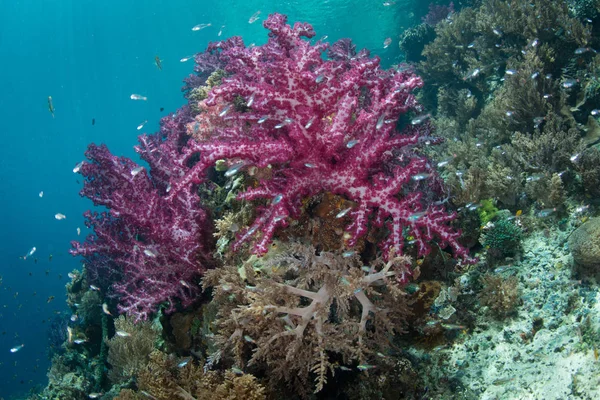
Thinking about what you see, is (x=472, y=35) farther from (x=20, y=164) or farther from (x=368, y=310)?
(x=20, y=164)

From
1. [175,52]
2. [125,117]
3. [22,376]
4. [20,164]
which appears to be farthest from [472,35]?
[125,117]

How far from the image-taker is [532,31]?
8461 mm

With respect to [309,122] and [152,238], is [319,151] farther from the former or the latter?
[152,238]

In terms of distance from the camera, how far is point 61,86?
78.6 m

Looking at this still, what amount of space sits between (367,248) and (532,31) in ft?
26.2

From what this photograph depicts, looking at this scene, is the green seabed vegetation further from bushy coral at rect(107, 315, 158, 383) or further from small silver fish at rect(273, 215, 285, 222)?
bushy coral at rect(107, 315, 158, 383)

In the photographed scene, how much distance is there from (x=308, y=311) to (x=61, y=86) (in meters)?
97.2

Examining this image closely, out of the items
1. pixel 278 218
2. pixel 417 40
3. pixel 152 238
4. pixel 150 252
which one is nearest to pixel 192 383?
pixel 150 252

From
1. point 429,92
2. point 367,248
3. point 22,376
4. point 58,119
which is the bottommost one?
point 367,248

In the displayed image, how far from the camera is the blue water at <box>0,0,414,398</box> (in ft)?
175

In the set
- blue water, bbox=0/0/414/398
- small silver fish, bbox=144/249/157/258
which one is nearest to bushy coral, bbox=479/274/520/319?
small silver fish, bbox=144/249/157/258

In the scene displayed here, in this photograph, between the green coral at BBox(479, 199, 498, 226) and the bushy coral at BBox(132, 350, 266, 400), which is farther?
the green coral at BBox(479, 199, 498, 226)

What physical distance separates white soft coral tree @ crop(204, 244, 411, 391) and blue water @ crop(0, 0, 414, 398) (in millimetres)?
44607

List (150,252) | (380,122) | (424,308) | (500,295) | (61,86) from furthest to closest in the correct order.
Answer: (61,86)
(150,252)
(424,308)
(500,295)
(380,122)
